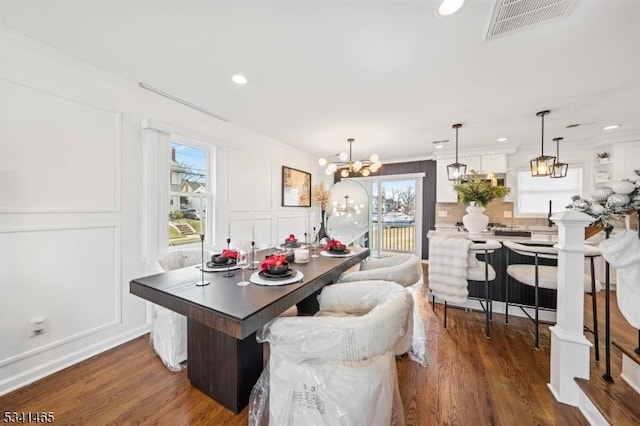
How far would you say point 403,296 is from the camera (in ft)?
4.46

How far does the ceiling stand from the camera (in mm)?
1538

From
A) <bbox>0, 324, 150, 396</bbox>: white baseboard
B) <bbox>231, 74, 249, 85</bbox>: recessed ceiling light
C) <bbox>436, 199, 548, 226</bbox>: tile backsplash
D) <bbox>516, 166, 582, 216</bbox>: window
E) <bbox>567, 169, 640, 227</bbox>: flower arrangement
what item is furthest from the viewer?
<bbox>436, 199, 548, 226</bbox>: tile backsplash

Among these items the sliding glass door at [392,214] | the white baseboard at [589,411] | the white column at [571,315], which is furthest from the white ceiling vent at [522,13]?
the sliding glass door at [392,214]

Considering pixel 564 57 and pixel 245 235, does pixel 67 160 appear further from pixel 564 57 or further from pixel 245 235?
pixel 564 57

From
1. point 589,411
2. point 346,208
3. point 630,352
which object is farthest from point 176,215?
point 346,208

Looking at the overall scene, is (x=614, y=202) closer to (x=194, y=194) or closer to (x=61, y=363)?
(x=194, y=194)

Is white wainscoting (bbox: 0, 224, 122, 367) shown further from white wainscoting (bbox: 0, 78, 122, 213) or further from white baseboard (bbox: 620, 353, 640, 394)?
white baseboard (bbox: 620, 353, 640, 394)

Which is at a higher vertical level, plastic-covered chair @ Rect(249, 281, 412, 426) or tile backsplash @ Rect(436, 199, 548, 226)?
tile backsplash @ Rect(436, 199, 548, 226)

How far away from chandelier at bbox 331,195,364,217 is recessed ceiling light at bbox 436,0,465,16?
16.1 ft

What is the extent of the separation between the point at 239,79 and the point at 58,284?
232 centimetres

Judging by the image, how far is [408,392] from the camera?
174cm

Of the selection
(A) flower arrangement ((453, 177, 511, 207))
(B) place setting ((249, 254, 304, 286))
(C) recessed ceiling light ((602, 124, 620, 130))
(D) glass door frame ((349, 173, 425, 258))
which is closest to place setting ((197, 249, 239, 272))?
(B) place setting ((249, 254, 304, 286))

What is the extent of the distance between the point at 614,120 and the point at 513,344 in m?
3.38

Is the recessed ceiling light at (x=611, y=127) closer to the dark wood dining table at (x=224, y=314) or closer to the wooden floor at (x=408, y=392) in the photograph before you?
the wooden floor at (x=408, y=392)
